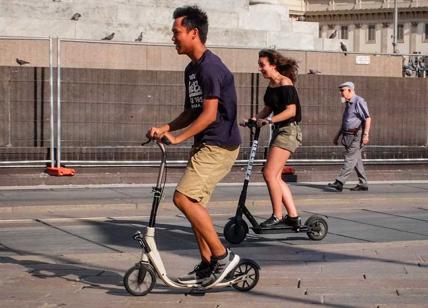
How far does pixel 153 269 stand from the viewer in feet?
25.8

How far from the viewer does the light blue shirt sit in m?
16.3

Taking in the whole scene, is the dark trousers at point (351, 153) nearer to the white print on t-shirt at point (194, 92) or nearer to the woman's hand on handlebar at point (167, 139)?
the white print on t-shirt at point (194, 92)

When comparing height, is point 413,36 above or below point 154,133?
above

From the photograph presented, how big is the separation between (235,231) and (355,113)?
5.97m

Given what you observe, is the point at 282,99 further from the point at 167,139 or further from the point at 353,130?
the point at 353,130

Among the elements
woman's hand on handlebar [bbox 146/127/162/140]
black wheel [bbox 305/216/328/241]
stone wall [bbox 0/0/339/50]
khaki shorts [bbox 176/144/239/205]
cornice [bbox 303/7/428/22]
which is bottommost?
black wheel [bbox 305/216/328/241]

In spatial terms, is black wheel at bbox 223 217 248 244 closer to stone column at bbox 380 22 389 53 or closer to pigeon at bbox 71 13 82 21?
pigeon at bbox 71 13 82 21

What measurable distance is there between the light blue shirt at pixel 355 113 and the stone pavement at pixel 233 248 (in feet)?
3.62

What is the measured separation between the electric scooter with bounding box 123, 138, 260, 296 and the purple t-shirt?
40 cm

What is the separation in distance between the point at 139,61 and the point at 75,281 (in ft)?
37.5

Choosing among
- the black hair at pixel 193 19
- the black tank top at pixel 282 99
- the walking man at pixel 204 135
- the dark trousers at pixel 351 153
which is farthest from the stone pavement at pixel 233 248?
the black hair at pixel 193 19

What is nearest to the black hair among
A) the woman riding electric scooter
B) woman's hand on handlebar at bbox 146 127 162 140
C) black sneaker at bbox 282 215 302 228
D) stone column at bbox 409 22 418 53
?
woman's hand on handlebar at bbox 146 127 162 140

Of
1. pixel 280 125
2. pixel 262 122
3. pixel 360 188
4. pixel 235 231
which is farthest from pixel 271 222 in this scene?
pixel 360 188

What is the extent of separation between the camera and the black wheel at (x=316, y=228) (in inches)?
442
